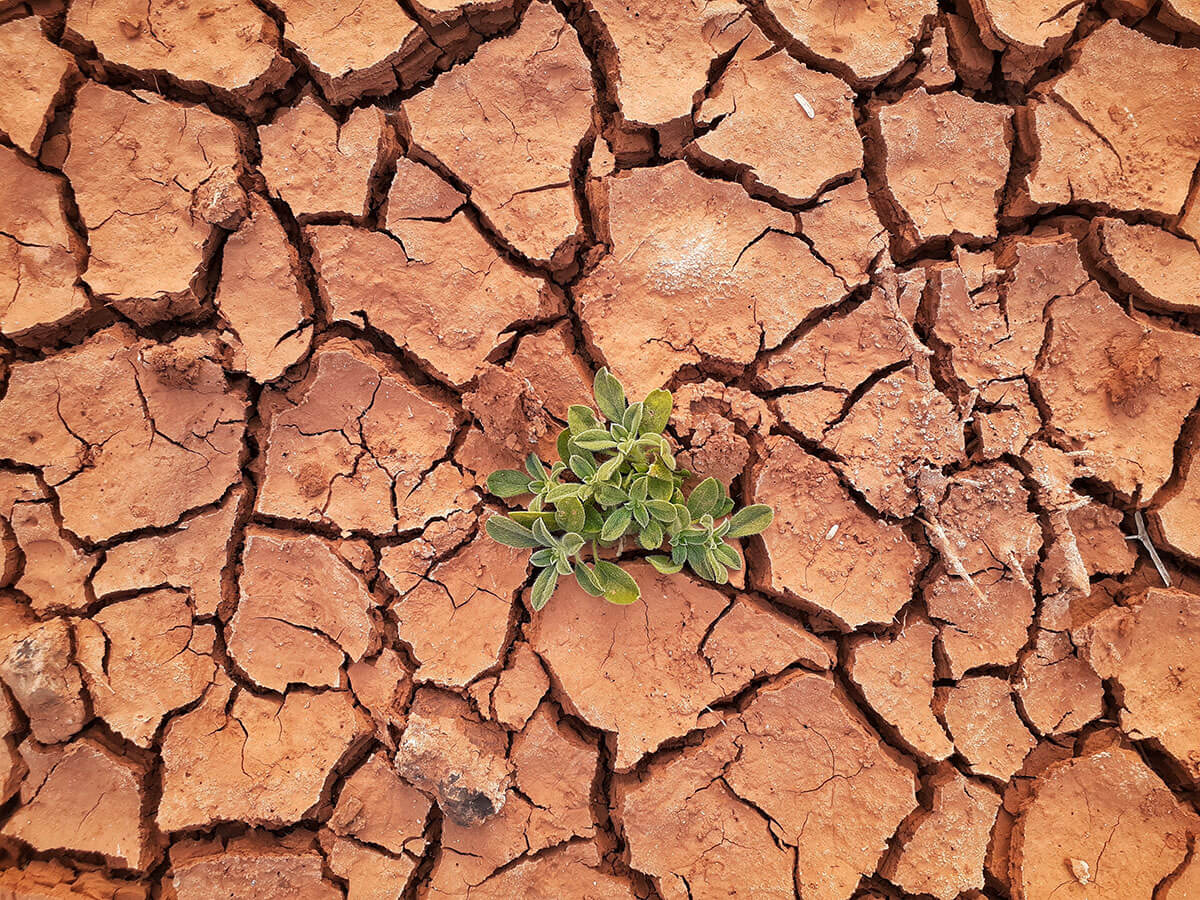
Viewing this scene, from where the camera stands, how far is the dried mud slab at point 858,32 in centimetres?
247

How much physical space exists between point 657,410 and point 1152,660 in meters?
1.66

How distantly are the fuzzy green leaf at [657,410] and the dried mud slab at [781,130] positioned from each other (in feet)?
2.66

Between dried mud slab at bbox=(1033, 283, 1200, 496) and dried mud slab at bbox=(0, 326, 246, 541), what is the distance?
2529mm

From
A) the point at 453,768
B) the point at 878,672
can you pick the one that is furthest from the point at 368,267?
the point at 878,672

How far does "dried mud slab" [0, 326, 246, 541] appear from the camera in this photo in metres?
2.30

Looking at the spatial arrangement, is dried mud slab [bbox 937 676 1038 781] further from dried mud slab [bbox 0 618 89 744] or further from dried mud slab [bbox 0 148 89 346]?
dried mud slab [bbox 0 148 89 346]

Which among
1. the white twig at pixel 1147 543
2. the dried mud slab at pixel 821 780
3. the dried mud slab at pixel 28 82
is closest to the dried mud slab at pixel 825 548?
the dried mud slab at pixel 821 780

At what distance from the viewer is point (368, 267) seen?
240 cm

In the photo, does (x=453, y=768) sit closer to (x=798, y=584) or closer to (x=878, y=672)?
(x=798, y=584)

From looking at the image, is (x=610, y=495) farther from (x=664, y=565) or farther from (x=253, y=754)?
(x=253, y=754)

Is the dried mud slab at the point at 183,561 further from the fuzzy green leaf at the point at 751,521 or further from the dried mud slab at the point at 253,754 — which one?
the fuzzy green leaf at the point at 751,521

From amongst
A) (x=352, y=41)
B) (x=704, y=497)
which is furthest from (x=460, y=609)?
(x=352, y=41)

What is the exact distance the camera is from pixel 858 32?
2490 millimetres

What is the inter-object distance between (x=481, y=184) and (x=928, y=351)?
1478 millimetres
